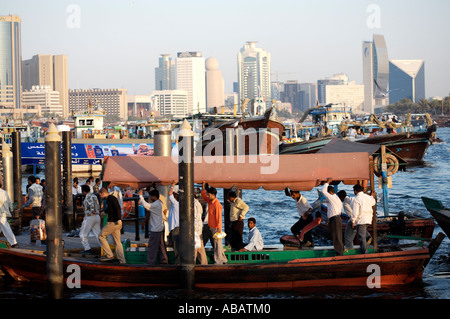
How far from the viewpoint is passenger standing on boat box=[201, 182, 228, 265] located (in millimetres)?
12992

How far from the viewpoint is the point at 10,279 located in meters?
14.1

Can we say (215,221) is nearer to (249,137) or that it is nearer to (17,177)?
(17,177)

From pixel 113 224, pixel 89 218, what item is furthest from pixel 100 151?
pixel 113 224

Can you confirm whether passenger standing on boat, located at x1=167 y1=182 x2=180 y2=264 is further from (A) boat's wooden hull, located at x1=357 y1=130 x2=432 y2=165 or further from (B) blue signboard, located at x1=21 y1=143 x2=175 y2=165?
(A) boat's wooden hull, located at x1=357 y1=130 x2=432 y2=165

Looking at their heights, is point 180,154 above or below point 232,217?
above

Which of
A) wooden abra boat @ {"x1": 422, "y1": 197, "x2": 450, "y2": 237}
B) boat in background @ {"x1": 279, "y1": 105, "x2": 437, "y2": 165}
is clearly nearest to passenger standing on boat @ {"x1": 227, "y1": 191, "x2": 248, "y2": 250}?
wooden abra boat @ {"x1": 422, "y1": 197, "x2": 450, "y2": 237}

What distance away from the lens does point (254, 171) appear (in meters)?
13.3

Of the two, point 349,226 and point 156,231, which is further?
point 349,226

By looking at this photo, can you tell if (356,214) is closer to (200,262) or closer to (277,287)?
(277,287)

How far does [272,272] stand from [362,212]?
7.38 ft

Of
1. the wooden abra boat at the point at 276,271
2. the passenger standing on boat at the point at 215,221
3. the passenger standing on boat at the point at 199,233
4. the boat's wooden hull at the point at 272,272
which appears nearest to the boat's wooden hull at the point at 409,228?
the wooden abra boat at the point at 276,271

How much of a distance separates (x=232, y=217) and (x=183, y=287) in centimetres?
188

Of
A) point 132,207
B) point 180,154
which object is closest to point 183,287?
point 180,154
